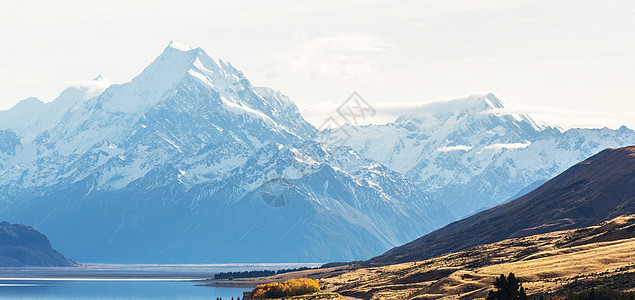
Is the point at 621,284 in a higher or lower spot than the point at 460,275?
lower

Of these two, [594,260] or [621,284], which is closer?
[621,284]

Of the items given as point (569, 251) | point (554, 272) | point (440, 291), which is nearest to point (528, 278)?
point (554, 272)

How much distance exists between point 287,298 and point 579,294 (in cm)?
7921

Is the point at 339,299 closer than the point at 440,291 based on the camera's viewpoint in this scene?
No

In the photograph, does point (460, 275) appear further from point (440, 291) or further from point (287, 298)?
point (287, 298)

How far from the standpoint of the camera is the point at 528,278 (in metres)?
166

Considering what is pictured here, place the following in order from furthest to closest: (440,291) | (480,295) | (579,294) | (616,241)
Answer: (616,241) < (440,291) < (480,295) < (579,294)

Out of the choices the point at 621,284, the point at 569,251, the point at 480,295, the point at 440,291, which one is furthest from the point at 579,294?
the point at 569,251

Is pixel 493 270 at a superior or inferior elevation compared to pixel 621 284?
superior

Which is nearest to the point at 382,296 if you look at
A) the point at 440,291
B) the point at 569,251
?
the point at 440,291

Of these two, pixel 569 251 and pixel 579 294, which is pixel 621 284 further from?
pixel 569 251

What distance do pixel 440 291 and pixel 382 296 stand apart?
25547 mm

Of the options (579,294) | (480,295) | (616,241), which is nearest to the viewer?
(579,294)

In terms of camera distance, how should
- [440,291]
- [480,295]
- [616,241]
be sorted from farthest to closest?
[616,241] < [440,291] < [480,295]
